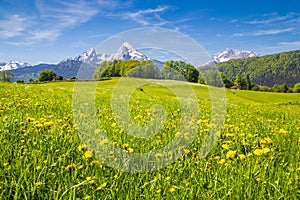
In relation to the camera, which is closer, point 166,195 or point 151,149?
point 166,195

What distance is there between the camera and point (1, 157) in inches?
126

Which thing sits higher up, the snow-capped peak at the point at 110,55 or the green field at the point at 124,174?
the snow-capped peak at the point at 110,55

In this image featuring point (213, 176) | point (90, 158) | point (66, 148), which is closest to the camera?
point (213, 176)

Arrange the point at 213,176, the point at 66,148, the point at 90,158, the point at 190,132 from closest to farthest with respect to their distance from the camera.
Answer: the point at 213,176 → the point at 90,158 → the point at 66,148 → the point at 190,132

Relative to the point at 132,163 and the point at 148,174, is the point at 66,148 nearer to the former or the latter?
the point at 132,163

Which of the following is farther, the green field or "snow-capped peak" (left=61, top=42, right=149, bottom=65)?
"snow-capped peak" (left=61, top=42, right=149, bottom=65)

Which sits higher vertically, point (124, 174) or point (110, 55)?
point (110, 55)

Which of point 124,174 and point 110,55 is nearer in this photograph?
point 124,174

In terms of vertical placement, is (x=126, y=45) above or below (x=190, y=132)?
above

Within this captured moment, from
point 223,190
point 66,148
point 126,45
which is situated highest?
point 126,45

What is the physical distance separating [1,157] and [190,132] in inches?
118

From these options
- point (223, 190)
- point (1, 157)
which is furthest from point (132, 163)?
point (1, 157)

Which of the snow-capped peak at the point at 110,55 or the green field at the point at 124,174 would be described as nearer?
the green field at the point at 124,174

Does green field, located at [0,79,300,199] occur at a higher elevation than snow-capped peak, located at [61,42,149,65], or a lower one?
lower
